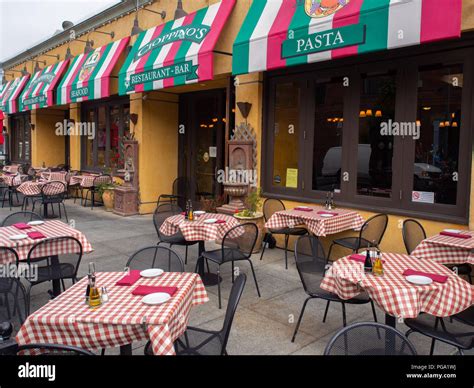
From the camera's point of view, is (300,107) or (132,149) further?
(132,149)

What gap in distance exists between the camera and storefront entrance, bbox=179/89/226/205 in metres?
11.3

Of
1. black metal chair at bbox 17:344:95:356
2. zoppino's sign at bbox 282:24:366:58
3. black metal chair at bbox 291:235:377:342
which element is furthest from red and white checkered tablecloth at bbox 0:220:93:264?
zoppino's sign at bbox 282:24:366:58

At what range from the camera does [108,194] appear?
1226 cm

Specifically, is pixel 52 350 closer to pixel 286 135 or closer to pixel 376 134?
pixel 376 134

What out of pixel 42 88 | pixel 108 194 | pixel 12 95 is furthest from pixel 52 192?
pixel 12 95

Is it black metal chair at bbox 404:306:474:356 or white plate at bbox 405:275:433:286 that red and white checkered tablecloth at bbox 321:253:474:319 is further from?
black metal chair at bbox 404:306:474:356

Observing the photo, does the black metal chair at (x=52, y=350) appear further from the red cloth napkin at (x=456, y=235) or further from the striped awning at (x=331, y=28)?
the striped awning at (x=331, y=28)

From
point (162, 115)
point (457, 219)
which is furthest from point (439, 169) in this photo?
point (162, 115)

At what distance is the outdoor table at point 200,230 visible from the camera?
5.76 meters

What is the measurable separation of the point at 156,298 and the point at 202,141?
920 cm

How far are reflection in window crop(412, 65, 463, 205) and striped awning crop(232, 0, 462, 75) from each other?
3.47 feet
